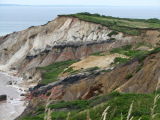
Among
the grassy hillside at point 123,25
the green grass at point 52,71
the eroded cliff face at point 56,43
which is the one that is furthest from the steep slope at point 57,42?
the green grass at point 52,71

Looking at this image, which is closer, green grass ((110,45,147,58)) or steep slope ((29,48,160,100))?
steep slope ((29,48,160,100))

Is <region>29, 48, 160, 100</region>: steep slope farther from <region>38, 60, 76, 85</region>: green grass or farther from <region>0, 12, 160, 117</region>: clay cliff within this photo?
<region>38, 60, 76, 85</region>: green grass

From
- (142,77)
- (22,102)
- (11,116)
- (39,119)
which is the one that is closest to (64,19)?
(22,102)

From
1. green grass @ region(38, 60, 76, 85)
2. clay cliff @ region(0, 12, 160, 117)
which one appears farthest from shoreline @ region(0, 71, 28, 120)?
green grass @ region(38, 60, 76, 85)

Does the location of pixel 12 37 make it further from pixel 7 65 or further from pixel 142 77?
pixel 142 77

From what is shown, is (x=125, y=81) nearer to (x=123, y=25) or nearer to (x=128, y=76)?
(x=128, y=76)

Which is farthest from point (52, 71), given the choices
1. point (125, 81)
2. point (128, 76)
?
point (125, 81)
